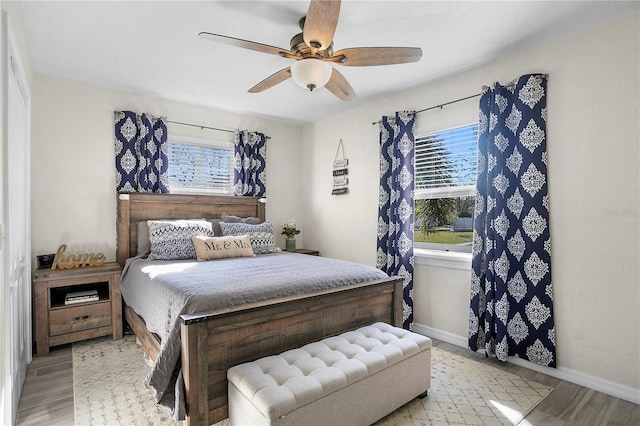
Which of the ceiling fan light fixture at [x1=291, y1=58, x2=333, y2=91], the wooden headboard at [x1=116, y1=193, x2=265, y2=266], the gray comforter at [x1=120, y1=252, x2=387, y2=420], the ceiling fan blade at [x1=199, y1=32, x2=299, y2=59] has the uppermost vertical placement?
the ceiling fan blade at [x1=199, y1=32, x2=299, y2=59]

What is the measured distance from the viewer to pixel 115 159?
3.57 meters

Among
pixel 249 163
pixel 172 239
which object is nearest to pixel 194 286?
pixel 172 239

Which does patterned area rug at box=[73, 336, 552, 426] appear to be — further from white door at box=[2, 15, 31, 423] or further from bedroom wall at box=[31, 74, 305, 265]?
bedroom wall at box=[31, 74, 305, 265]

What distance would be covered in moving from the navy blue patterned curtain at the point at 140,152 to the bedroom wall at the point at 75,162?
0.30 ft

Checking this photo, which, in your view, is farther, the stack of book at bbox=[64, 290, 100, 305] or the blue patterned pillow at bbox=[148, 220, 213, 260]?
the blue patterned pillow at bbox=[148, 220, 213, 260]

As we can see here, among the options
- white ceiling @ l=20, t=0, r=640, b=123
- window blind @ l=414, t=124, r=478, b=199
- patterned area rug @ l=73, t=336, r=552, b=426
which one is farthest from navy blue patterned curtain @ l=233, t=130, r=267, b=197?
patterned area rug @ l=73, t=336, r=552, b=426

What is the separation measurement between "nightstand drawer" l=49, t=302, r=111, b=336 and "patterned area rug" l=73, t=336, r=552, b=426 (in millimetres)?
215

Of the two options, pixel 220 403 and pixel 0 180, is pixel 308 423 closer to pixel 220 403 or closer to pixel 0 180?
pixel 220 403

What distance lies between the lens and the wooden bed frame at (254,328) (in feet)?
5.71

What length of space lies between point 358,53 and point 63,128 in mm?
3012

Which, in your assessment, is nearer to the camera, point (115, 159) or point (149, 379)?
point (149, 379)

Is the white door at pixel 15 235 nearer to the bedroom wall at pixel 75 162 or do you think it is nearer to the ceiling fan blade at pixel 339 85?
the bedroom wall at pixel 75 162

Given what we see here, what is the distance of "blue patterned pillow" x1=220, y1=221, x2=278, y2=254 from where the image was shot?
368 cm

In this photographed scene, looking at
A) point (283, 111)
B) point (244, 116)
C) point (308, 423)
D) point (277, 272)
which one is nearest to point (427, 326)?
point (277, 272)
